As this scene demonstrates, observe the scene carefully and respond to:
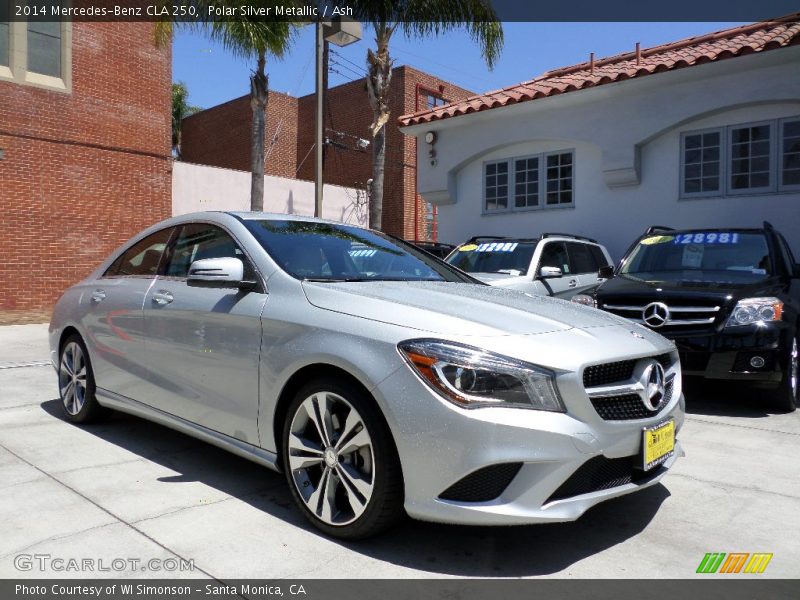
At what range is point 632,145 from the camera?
35.4 ft

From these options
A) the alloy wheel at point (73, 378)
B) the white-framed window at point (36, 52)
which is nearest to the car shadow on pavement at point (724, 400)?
the alloy wheel at point (73, 378)

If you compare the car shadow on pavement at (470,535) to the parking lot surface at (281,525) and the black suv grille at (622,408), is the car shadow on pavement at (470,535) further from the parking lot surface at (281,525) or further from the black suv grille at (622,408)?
the black suv grille at (622,408)

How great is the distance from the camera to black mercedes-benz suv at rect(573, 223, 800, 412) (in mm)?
5551

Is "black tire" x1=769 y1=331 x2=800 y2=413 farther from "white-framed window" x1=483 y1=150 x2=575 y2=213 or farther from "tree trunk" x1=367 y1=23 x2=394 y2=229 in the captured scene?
"tree trunk" x1=367 y1=23 x2=394 y2=229

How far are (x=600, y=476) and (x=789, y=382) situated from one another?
3.80 meters

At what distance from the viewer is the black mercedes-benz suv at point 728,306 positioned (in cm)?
555

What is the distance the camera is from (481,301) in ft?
11.2

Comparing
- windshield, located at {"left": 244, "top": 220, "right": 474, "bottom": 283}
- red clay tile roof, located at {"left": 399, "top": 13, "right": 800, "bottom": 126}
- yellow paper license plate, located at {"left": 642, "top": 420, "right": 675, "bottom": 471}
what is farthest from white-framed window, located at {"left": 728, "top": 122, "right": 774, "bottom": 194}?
yellow paper license plate, located at {"left": 642, "top": 420, "right": 675, "bottom": 471}

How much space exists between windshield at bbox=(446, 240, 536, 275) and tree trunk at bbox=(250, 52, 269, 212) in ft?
24.2

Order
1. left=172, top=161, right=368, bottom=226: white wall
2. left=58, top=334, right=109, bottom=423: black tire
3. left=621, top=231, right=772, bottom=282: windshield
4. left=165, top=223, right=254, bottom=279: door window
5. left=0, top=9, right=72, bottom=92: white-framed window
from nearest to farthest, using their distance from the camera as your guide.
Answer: left=165, top=223, right=254, bottom=279: door window
left=58, top=334, right=109, bottom=423: black tire
left=621, top=231, right=772, bottom=282: windshield
left=0, top=9, right=72, bottom=92: white-framed window
left=172, top=161, right=368, bottom=226: white wall

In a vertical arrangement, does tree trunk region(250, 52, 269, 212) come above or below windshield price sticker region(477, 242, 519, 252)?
above

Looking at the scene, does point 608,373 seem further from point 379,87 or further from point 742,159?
point 379,87
